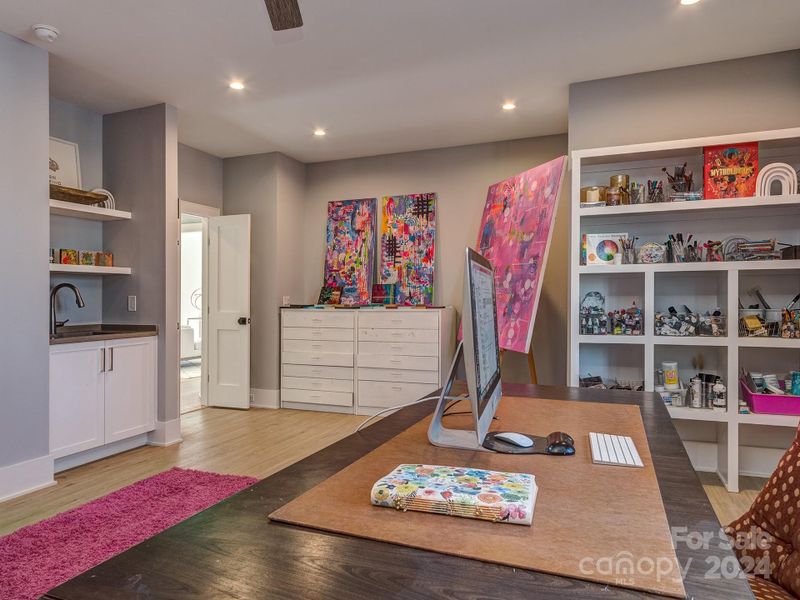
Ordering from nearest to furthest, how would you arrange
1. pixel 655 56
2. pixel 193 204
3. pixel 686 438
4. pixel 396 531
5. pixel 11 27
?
pixel 396 531 → pixel 11 27 → pixel 655 56 → pixel 686 438 → pixel 193 204

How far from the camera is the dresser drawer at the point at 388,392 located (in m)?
4.48

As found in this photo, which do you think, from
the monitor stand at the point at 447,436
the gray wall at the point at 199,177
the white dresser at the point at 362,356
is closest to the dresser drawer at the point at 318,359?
the white dresser at the point at 362,356

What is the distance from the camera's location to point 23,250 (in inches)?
111

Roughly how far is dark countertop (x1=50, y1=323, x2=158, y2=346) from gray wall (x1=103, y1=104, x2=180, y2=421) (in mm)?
69

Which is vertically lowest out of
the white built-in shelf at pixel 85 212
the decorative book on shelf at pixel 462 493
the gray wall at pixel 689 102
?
the decorative book on shelf at pixel 462 493

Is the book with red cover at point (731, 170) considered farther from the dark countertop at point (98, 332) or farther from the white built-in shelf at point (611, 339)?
the dark countertop at point (98, 332)

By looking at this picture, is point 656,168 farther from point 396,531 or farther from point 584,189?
point 396,531

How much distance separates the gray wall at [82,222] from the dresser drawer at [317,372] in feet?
5.85

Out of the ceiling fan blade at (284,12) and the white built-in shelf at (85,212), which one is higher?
the ceiling fan blade at (284,12)

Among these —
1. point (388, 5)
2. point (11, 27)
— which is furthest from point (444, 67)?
point (11, 27)

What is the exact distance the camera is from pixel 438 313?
4.43 meters

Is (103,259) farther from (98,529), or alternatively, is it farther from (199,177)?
(98,529)

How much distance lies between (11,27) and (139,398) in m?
2.50

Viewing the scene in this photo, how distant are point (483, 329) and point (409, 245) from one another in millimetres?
3877
